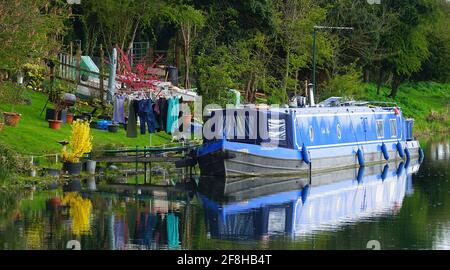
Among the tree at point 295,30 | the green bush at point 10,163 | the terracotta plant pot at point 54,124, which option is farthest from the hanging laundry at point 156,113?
the tree at point 295,30

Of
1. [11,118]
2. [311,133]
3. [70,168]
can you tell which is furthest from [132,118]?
[70,168]

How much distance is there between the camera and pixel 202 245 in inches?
958

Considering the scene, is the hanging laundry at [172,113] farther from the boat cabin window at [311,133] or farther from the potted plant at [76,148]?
the potted plant at [76,148]

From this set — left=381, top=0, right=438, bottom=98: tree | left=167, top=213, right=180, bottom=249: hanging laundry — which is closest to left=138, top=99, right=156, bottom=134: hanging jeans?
left=167, top=213, right=180, bottom=249: hanging laundry

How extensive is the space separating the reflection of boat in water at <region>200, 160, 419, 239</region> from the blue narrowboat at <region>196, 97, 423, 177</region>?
0.77 metres

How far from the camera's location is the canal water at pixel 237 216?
2477 centimetres

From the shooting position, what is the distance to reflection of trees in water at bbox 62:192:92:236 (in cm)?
2592

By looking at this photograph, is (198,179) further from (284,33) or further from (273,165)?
(284,33)

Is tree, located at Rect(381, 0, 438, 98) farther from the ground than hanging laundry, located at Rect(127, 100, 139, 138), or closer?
farther from the ground

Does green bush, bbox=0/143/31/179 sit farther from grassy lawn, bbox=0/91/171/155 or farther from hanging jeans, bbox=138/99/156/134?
hanging jeans, bbox=138/99/156/134

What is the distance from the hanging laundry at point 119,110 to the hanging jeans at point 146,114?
1.50m

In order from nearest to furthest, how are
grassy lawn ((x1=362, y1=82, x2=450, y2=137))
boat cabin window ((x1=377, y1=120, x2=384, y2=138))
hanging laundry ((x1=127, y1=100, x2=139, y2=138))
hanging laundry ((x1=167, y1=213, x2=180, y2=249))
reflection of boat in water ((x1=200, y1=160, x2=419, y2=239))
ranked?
hanging laundry ((x1=167, y1=213, x2=180, y2=249))
reflection of boat in water ((x1=200, y1=160, x2=419, y2=239))
hanging laundry ((x1=127, y1=100, x2=139, y2=138))
boat cabin window ((x1=377, y1=120, x2=384, y2=138))
grassy lawn ((x1=362, y1=82, x2=450, y2=137))
